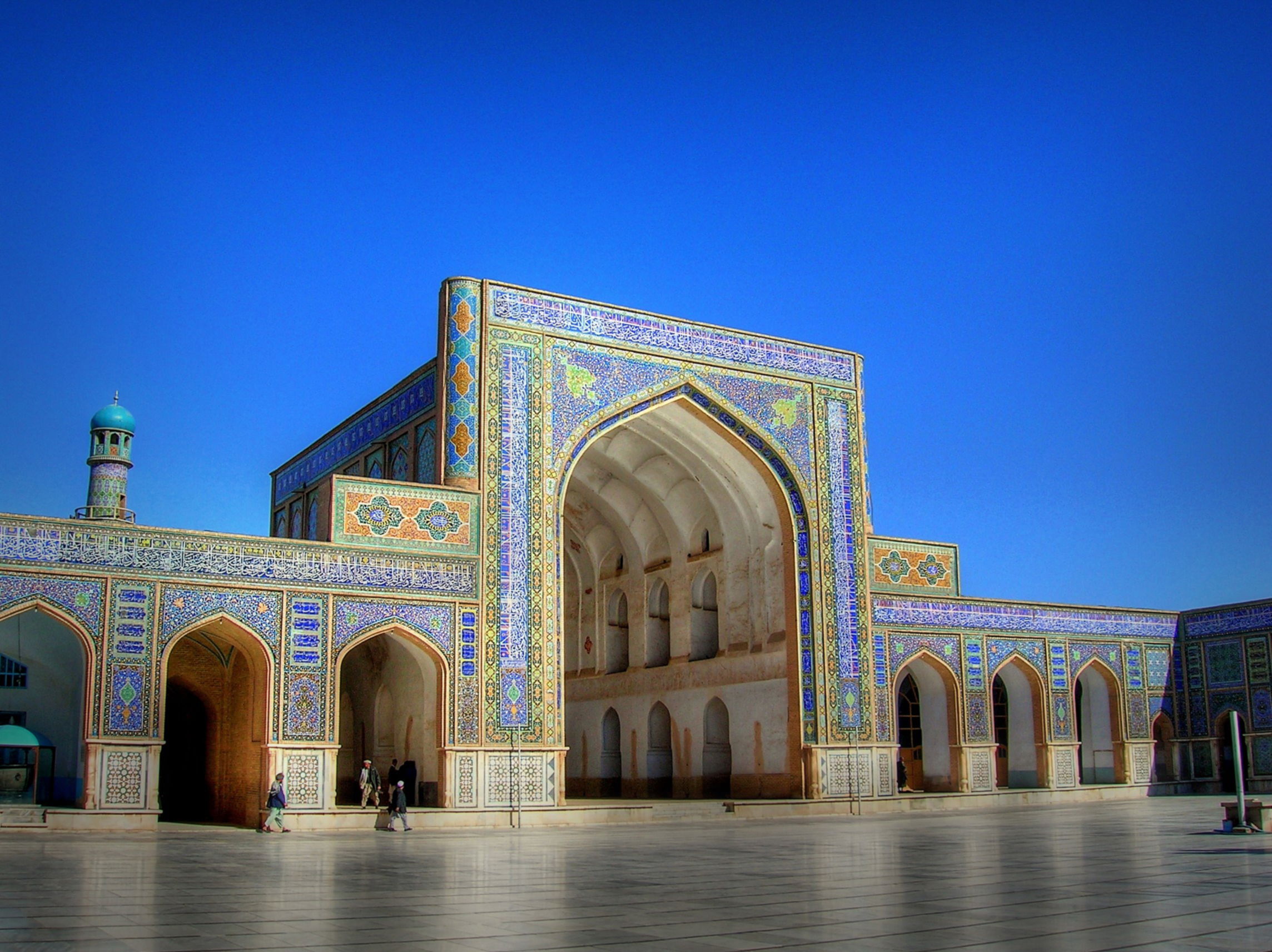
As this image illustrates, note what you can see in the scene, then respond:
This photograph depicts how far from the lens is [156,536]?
14258mm

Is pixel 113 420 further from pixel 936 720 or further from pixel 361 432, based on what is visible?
pixel 936 720

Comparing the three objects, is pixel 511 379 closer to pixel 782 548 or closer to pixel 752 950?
pixel 782 548

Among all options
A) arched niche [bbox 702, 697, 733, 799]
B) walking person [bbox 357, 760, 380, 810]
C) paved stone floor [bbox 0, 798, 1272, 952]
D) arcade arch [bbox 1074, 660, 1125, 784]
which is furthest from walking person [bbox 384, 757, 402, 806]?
arcade arch [bbox 1074, 660, 1125, 784]

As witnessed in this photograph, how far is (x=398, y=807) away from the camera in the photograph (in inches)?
546

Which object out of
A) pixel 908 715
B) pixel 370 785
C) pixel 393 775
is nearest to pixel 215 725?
pixel 370 785

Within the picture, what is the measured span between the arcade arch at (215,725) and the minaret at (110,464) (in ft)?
15.7

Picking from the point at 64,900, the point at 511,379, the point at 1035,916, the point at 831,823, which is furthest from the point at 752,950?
the point at 511,379

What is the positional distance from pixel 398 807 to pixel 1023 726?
11.8 metres

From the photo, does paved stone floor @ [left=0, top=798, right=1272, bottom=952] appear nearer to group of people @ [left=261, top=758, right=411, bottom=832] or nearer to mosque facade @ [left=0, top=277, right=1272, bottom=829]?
group of people @ [left=261, top=758, right=411, bottom=832]

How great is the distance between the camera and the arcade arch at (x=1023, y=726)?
21.1m

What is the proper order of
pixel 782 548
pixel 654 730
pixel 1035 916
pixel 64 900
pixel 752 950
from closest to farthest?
pixel 752 950, pixel 1035 916, pixel 64 900, pixel 782 548, pixel 654 730

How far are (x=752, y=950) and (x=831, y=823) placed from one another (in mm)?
10736

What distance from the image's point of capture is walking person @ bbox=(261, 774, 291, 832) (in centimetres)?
1368

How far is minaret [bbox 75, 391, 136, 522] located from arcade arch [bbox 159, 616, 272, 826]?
4.80m
